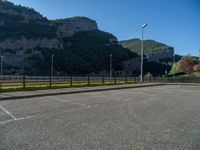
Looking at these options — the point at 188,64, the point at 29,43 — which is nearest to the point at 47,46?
the point at 29,43

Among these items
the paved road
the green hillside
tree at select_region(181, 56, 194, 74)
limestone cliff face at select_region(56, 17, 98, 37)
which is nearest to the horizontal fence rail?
the paved road

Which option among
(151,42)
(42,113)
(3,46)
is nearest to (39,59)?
(3,46)

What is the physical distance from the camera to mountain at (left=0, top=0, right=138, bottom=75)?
122913 mm

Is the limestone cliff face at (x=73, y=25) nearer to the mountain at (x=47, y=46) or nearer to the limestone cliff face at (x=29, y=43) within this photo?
the mountain at (x=47, y=46)

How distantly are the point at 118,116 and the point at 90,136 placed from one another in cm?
360

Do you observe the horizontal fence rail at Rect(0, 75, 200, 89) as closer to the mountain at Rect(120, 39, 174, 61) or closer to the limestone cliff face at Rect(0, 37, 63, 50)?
the mountain at Rect(120, 39, 174, 61)

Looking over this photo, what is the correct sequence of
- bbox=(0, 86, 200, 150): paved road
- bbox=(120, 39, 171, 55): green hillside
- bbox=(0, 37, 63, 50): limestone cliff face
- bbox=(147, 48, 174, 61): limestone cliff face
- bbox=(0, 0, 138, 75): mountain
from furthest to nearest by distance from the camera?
bbox=(120, 39, 171, 55): green hillside → bbox=(0, 37, 63, 50): limestone cliff face → bbox=(147, 48, 174, 61): limestone cliff face → bbox=(0, 0, 138, 75): mountain → bbox=(0, 86, 200, 150): paved road

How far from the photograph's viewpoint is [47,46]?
13612 cm

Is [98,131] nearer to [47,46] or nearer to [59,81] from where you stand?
[59,81]

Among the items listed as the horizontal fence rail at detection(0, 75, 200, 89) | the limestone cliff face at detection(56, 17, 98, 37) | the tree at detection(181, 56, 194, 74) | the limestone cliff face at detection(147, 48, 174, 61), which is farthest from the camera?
the limestone cliff face at detection(56, 17, 98, 37)

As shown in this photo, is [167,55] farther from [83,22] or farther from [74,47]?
[83,22]

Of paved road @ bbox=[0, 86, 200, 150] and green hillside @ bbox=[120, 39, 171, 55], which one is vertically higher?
green hillside @ bbox=[120, 39, 171, 55]

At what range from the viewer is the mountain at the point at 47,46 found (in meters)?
123

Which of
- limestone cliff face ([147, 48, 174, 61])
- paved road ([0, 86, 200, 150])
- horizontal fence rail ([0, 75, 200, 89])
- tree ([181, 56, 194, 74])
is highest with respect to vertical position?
limestone cliff face ([147, 48, 174, 61])
